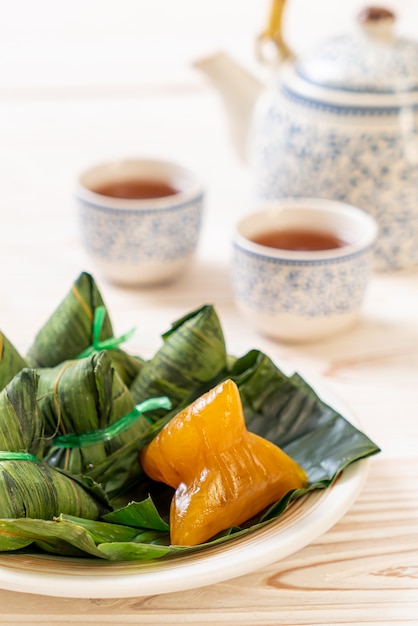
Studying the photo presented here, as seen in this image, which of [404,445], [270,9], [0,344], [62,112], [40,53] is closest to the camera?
[0,344]

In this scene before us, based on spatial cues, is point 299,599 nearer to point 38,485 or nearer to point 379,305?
point 38,485

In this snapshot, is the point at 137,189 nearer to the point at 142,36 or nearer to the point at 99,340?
the point at 99,340

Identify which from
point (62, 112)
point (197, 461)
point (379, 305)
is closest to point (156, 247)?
point (379, 305)

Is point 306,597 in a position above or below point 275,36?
below

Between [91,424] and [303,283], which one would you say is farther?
[303,283]

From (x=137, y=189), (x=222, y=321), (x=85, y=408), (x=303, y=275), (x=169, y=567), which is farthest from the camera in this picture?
(x=137, y=189)

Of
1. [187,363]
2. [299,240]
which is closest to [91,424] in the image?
[187,363]

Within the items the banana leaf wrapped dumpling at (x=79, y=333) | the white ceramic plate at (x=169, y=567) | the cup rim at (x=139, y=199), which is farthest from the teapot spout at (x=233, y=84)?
the white ceramic plate at (x=169, y=567)
